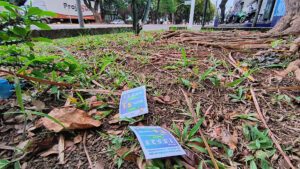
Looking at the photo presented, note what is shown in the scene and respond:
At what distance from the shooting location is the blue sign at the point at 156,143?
521 mm

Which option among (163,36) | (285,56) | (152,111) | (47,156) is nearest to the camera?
(47,156)

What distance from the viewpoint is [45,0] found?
1356cm

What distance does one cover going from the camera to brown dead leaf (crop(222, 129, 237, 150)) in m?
0.64

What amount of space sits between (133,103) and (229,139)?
54cm

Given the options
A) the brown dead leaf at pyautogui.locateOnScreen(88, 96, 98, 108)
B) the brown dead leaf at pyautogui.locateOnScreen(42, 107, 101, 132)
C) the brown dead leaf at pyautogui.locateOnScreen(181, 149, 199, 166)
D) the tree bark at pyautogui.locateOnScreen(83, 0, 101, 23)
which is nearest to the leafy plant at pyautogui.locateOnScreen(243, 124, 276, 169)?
the brown dead leaf at pyautogui.locateOnScreen(181, 149, 199, 166)

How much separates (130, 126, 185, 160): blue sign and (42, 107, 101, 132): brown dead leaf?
0.88 feet

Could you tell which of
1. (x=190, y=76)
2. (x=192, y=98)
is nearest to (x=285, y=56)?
(x=190, y=76)

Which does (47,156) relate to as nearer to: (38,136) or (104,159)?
(38,136)

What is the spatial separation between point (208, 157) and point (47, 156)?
0.68 meters

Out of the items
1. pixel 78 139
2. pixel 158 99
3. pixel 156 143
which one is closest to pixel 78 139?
pixel 78 139

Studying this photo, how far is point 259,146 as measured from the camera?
0.61 m

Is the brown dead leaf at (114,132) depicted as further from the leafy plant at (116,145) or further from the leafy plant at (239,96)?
the leafy plant at (239,96)

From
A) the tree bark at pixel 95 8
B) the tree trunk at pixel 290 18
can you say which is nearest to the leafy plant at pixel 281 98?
the tree trunk at pixel 290 18

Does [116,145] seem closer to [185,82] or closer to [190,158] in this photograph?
[190,158]
